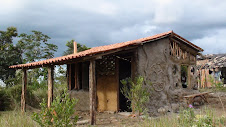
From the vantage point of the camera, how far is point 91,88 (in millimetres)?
7598

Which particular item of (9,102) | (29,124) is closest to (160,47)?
(29,124)

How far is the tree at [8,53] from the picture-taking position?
1717cm

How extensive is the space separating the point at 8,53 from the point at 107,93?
11105 mm

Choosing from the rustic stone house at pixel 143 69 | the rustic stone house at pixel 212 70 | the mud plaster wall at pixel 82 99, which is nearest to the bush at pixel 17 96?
the rustic stone house at pixel 143 69

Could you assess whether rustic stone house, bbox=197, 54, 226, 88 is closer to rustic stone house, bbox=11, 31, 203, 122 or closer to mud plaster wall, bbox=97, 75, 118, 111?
rustic stone house, bbox=11, 31, 203, 122

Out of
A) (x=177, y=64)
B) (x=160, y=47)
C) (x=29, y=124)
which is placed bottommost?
(x=29, y=124)

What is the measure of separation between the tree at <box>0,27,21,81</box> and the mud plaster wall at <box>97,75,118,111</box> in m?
10.00

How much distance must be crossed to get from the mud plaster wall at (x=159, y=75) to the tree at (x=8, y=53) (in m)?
12.2

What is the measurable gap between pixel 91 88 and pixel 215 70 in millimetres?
15123

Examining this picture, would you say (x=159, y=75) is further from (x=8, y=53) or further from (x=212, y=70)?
(x=8, y=53)

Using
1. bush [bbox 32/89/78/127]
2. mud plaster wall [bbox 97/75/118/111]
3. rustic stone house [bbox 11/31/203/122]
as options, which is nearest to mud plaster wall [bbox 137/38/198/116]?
rustic stone house [bbox 11/31/203/122]

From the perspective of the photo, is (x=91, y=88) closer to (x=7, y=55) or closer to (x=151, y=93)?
(x=151, y=93)

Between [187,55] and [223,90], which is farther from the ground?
[187,55]

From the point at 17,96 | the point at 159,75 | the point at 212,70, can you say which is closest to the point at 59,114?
the point at 159,75
